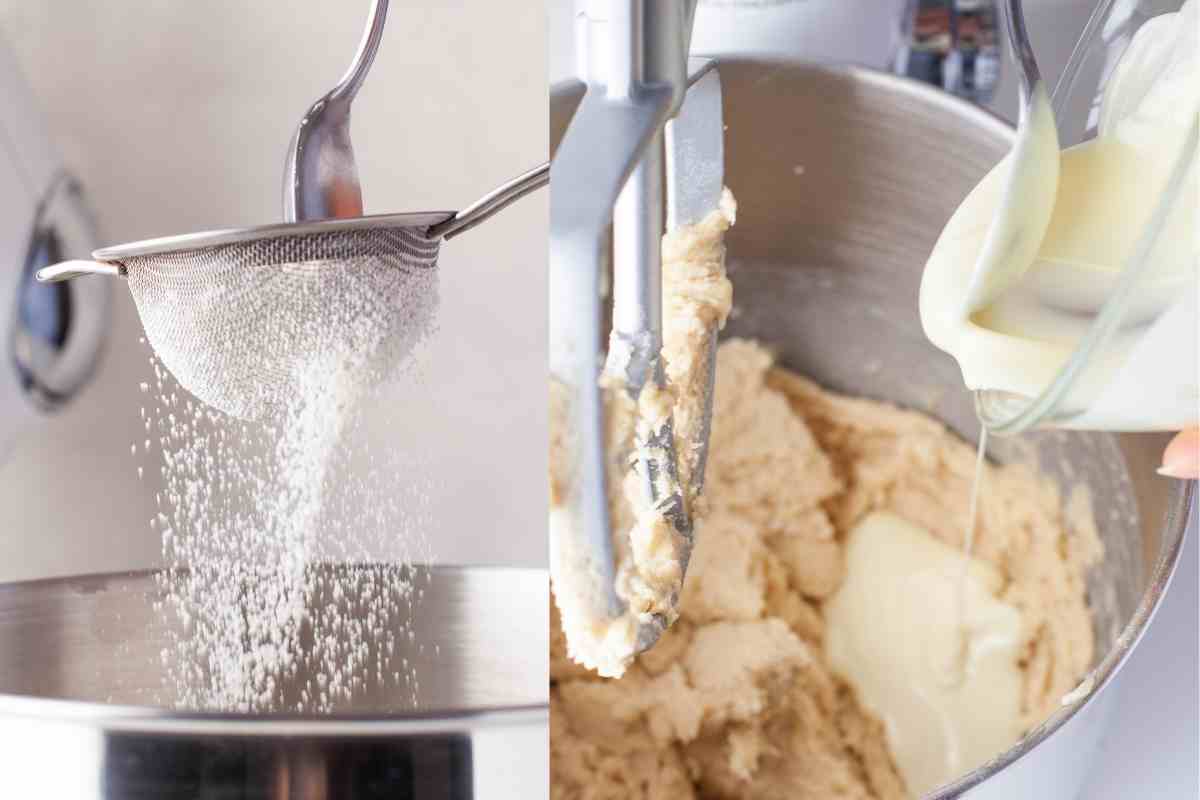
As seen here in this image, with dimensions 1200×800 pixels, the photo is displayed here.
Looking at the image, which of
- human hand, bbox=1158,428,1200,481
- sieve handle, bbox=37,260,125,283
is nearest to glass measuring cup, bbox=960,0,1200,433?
human hand, bbox=1158,428,1200,481

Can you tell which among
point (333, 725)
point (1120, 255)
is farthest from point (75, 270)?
point (1120, 255)

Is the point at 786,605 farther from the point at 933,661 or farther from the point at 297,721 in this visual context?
the point at 297,721

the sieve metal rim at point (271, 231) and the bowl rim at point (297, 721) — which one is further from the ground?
the sieve metal rim at point (271, 231)

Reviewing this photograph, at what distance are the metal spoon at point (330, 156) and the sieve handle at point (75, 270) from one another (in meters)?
0.06

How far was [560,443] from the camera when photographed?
0.29 metres

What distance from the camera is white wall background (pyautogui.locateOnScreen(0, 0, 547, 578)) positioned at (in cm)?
39

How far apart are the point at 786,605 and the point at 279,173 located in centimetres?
24

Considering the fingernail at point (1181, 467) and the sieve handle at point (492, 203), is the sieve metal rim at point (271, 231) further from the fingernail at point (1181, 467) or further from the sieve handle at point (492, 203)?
the fingernail at point (1181, 467)

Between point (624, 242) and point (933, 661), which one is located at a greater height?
point (624, 242)

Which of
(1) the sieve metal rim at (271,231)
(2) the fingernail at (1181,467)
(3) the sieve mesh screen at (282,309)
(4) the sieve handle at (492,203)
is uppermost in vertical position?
(4) the sieve handle at (492,203)

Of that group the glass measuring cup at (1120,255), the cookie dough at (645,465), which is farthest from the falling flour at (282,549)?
the glass measuring cup at (1120,255)

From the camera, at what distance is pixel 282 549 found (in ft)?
1.35

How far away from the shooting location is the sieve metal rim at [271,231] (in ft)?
1.18

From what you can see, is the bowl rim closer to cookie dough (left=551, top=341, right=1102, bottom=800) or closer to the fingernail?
cookie dough (left=551, top=341, right=1102, bottom=800)
